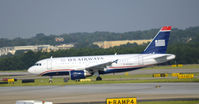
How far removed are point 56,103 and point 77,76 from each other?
27262 millimetres

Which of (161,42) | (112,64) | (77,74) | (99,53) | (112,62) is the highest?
(99,53)

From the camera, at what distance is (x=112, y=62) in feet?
206

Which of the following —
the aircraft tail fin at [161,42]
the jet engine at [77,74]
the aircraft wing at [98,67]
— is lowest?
the jet engine at [77,74]

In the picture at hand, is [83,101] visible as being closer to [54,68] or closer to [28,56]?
[54,68]

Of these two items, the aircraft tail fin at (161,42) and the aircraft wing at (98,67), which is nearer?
the aircraft wing at (98,67)

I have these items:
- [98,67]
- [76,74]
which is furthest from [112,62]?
[76,74]

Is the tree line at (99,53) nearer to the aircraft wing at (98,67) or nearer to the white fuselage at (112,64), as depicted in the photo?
the white fuselage at (112,64)

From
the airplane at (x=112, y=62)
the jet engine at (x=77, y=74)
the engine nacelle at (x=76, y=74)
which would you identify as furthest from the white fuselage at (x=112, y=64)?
the engine nacelle at (x=76, y=74)

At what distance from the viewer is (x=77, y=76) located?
2459 inches

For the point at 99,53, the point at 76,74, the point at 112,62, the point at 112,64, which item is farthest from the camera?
the point at 99,53

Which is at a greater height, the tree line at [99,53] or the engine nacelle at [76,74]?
the tree line at [99,53]

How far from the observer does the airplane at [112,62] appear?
63.6 metres

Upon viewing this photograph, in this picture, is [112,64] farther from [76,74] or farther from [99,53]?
[99,53]

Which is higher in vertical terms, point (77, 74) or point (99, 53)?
point (99, 53)
